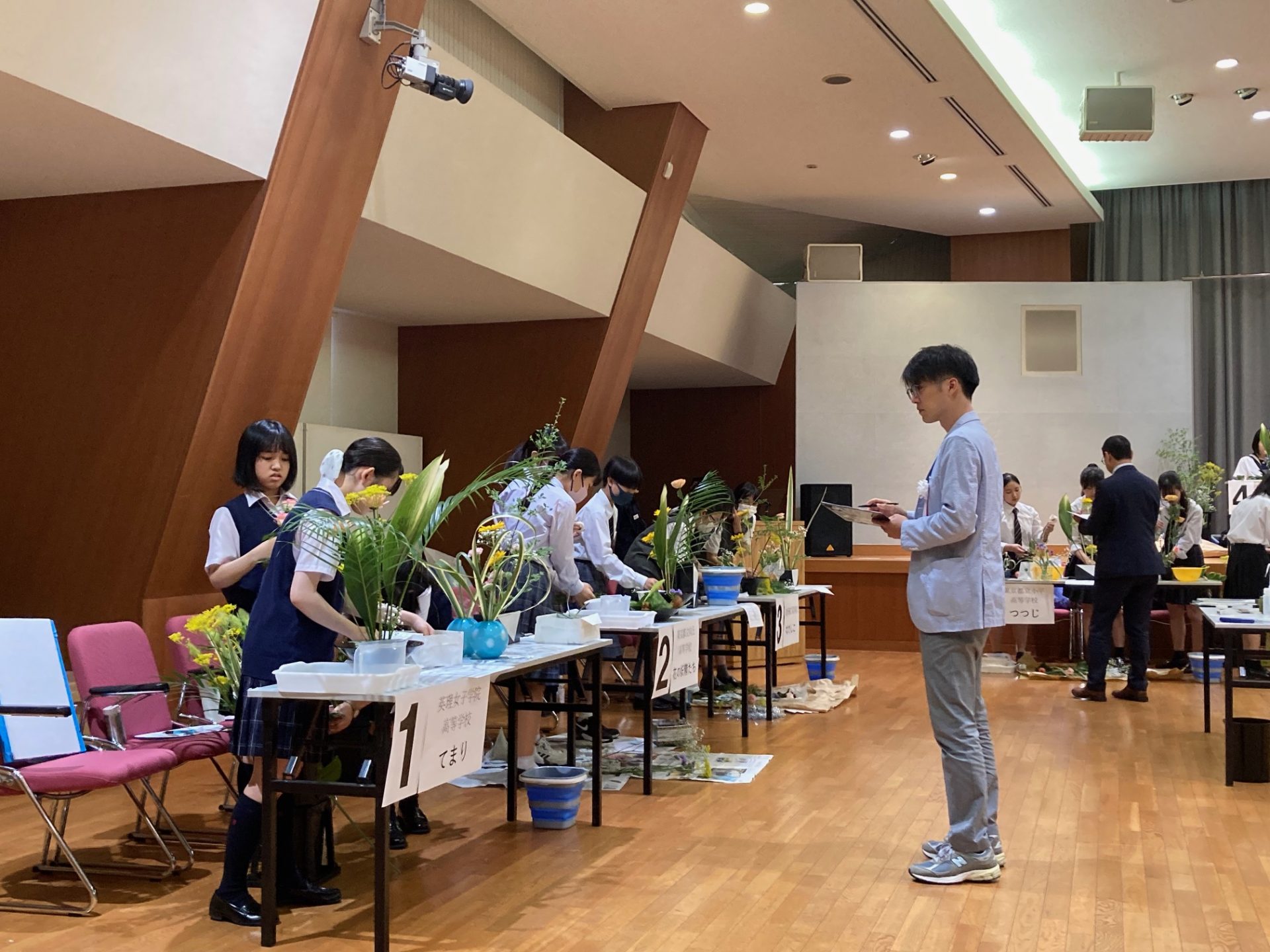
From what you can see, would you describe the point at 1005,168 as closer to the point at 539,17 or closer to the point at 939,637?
the point at 539,17

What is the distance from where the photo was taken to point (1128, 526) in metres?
7.72

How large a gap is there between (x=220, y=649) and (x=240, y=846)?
880 mm

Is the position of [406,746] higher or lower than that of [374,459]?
lower

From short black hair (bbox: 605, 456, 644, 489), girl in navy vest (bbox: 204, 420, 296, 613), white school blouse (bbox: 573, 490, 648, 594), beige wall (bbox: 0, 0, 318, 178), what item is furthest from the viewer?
short black hair (bbox: 605, 456, 644, 489)

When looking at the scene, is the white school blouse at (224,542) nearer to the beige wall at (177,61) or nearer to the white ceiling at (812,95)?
the beige wall at (177,61)

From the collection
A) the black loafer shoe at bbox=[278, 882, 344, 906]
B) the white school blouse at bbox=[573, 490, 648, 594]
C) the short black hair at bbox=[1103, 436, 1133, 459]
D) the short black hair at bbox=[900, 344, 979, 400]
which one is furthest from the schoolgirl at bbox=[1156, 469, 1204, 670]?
the black loafer shoe at bbox=[278, 882, 344, 906]

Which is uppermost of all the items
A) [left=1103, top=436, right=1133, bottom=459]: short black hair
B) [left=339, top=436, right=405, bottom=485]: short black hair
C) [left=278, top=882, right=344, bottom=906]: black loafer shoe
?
[left=1103, top=436, right=1133, bottom=459]: short black hair

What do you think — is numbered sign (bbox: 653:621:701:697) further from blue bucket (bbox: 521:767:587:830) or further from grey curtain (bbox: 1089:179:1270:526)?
grey curtain (bbox: 1089:179:1270:526)

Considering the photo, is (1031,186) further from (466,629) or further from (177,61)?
(466,629)

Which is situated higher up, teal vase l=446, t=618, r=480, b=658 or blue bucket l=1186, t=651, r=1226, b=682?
teal vase l=446, t=618, r=480, b=658

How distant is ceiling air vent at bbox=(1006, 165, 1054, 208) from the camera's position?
1125 centimetres

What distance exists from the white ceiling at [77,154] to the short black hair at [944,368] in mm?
3030

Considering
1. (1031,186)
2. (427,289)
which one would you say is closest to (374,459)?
(427,289)

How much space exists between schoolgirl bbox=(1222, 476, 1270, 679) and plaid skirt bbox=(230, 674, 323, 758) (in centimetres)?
691
